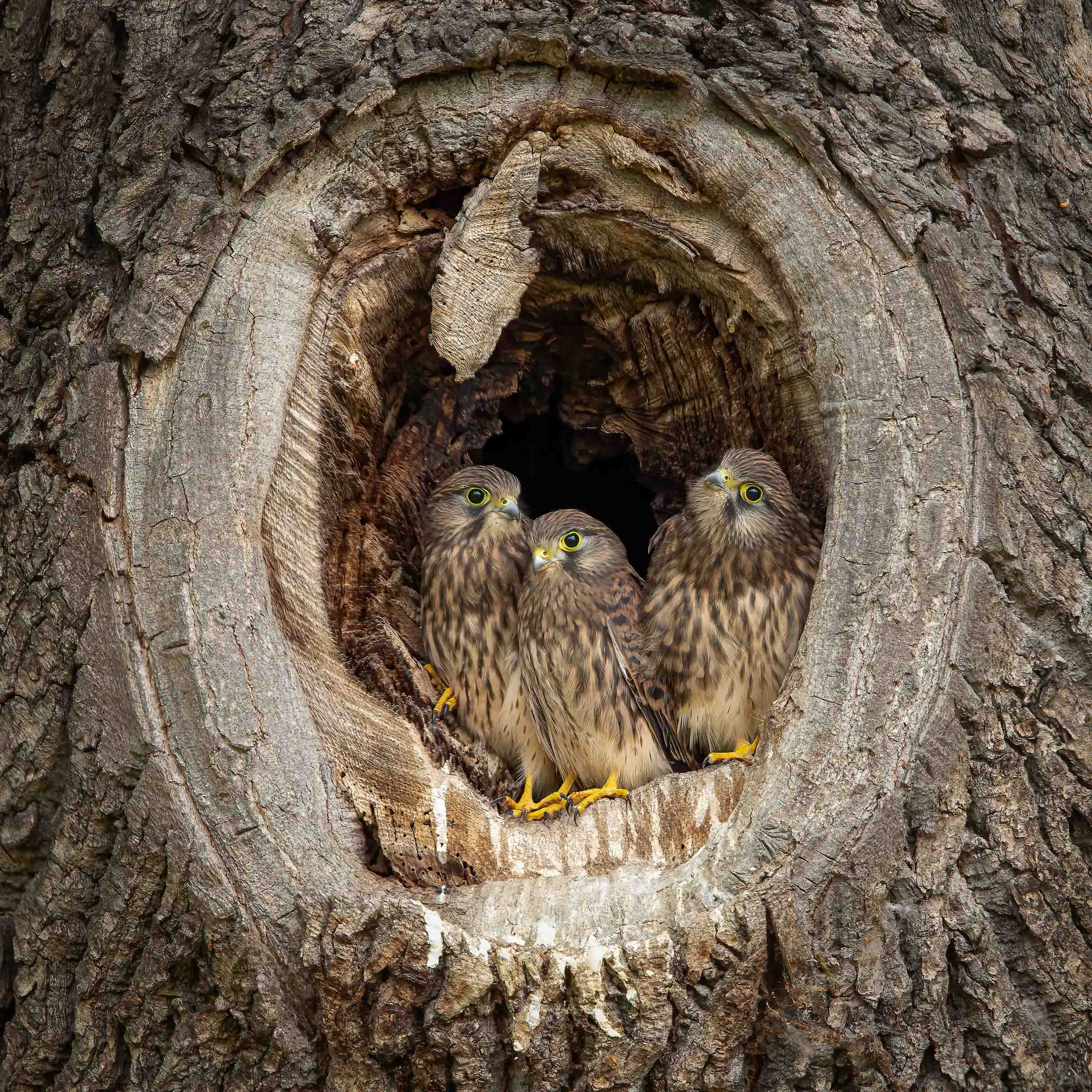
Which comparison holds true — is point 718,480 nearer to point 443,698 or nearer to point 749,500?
point 749,500

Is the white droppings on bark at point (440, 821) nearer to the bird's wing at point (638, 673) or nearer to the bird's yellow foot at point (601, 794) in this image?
the bird's yellow foot at point (601, 794)

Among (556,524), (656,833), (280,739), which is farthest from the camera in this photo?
(556,524)

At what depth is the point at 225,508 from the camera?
2.69m

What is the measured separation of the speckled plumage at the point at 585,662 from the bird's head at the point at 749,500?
471 mm

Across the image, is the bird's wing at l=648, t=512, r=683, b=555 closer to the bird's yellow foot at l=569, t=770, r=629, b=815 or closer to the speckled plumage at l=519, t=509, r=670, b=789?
the speckled plumage at l=519, t=509, r=670, b=789

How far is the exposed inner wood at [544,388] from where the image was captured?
3162 millimetres

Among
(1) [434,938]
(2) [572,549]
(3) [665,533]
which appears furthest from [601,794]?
(1) [434,938]

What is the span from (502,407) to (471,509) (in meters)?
0.51

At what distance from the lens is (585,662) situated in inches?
147

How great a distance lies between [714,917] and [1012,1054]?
78 cm

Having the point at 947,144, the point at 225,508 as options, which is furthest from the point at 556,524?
the point at 947,144

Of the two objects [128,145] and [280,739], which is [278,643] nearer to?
[280,739]

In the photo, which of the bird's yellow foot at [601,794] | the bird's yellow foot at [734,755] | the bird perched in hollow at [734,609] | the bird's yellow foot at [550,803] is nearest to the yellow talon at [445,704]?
the bird's yellow foot at [550,803]

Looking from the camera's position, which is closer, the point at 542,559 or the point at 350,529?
the point at 350,529
